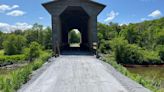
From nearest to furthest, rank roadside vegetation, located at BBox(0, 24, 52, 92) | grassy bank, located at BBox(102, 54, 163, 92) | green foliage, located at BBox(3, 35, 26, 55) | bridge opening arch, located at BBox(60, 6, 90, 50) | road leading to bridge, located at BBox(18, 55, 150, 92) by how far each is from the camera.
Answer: road leading to bridge, located at BBox(18, 55, 150, 92), grassy bank, located at BBox(102, 54, 163, 92), roadside vegetation, located at BBox(0, 24, 52, 92), bridge opening arch, located at BBox(60, 6, 90, 50), green foliage, located at BBox(3, 35, 26, 55)

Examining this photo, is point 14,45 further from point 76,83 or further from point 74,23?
point 76,83

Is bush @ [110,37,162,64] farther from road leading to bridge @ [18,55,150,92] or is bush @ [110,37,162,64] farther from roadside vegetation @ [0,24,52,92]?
road leading to bridge @ [18,55,150,92]

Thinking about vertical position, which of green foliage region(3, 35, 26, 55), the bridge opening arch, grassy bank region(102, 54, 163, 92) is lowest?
grassy bank region(102, 54, 163, 92)

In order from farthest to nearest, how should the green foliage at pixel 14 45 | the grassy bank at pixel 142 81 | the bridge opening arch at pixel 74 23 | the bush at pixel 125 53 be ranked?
the green foliage at pixel 14 45 < the bush at pixel 125 53 < the bridge opening arch at pixel 74 23 < the grassy bank at pixel 142 81

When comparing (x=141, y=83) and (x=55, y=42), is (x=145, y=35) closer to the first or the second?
(x=55, y=42)

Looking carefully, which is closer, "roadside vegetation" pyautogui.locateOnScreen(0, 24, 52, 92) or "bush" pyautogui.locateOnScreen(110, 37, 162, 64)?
"roadside vegetation" pyautogui.locateOnScreen(0, 24, 52, 92)

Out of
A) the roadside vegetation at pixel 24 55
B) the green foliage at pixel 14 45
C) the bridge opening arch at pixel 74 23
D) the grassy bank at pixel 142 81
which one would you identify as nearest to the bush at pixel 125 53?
the bridge opening arch at pixel 74 23

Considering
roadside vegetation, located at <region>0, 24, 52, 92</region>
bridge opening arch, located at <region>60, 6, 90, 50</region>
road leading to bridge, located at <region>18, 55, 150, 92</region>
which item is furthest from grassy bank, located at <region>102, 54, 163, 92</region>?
bridge opening arch, located at <region>60, 6, 90, 50</region>

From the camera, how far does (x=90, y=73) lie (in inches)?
484

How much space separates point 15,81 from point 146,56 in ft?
90.3

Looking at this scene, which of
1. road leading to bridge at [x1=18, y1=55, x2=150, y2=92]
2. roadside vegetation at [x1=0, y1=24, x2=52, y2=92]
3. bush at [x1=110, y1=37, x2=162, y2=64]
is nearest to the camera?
road leading to bridge at [x1=18, y1=55, x2=150, y2=92]

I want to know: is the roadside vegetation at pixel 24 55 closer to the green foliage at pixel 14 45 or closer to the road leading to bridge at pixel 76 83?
the green foliage at pixel 14 45

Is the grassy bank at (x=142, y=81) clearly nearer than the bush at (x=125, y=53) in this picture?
Yes

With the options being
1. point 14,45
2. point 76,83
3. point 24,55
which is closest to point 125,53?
point 24,55
